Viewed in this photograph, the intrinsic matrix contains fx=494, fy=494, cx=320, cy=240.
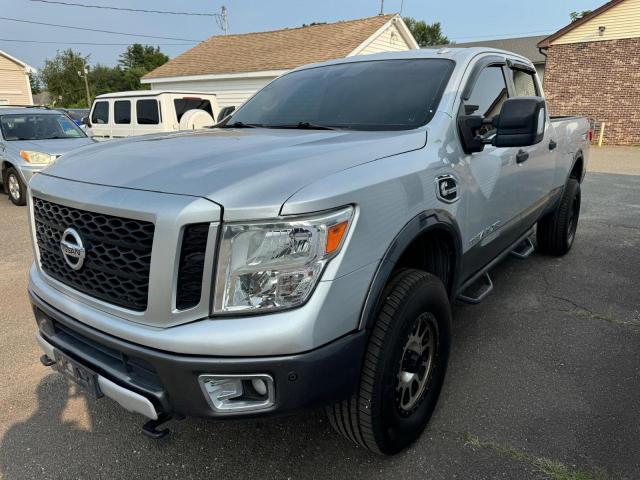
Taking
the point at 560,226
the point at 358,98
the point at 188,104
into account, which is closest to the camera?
the point at 358,98

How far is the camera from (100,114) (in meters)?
12.5

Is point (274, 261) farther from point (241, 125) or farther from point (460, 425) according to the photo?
point (241, 125)

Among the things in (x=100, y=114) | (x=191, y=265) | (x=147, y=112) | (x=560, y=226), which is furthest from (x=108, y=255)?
(x=100, y=114)

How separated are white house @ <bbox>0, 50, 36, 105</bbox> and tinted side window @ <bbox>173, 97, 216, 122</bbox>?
24.8m

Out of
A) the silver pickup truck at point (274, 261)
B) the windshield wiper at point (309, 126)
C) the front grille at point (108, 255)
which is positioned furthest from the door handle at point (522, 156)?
the front grille at point (108, 255)

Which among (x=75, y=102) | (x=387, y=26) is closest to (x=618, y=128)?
(x=387, y=26)

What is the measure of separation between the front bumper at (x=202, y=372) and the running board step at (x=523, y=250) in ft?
9.12

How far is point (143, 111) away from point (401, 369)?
36.2 ft

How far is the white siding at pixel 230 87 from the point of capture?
1873 cm

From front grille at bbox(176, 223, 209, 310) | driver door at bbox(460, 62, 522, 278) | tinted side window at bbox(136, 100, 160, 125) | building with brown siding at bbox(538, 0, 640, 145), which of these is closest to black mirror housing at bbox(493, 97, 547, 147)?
driver door at bbox(460, 62, 522, 278)

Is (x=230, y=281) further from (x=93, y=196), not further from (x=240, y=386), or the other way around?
(x=93, y=196)

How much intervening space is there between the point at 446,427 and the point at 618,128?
2186cm

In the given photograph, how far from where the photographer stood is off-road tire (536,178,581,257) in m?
4.95

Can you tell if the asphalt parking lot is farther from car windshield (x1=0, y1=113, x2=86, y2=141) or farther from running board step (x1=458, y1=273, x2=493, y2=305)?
car windshield (x1=0, y1=113, x2=86, y2=141)
